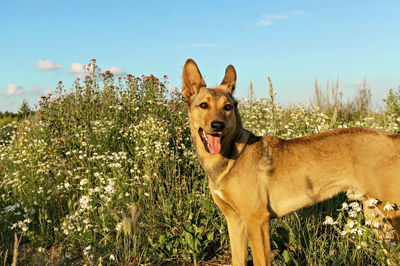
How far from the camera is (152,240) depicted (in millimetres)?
4234

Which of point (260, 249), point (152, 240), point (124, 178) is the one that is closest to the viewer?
point (260, 249)

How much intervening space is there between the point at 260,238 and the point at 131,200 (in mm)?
2130

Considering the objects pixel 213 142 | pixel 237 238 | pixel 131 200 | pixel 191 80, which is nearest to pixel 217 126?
pixel 213 142

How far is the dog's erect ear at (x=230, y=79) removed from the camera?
3851 mm

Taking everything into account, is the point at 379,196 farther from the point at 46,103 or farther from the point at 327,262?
the point at 46,103

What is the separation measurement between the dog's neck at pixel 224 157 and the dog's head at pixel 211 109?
0.15 ft

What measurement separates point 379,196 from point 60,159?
5.31 meters

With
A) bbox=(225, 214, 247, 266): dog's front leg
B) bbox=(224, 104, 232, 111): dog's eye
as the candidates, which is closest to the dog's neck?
bbox=(224, 104, 232, 111): dog's eye

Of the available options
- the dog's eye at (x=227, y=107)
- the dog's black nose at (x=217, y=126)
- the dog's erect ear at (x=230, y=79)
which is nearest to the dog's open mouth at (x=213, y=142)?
the dog's black nose at (x=217, y=126)

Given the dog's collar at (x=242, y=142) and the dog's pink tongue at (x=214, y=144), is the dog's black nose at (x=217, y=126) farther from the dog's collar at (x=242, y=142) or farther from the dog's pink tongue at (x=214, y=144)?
the dog's collar at (x=242, y=142)

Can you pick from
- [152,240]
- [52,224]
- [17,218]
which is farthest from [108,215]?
[17,218]

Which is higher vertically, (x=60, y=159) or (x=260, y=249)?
(x=60, y=159)

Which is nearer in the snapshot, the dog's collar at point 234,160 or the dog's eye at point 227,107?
the dog's collar at point 234,160

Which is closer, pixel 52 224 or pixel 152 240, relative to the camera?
pixel 152 240
